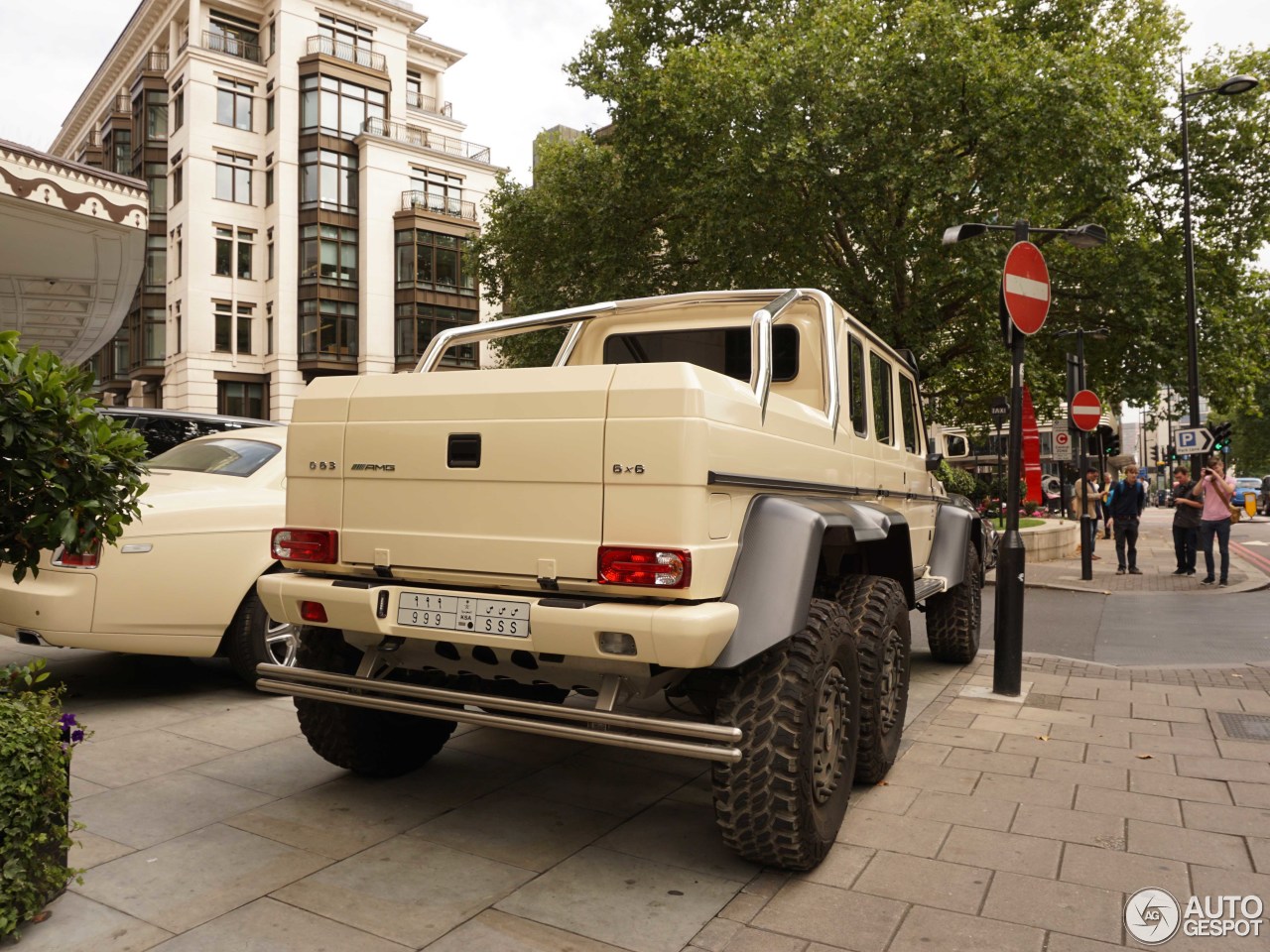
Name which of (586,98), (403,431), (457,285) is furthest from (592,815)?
(457,285)

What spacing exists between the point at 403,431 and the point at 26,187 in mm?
7648

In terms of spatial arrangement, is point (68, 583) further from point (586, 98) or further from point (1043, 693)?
point (586, 98)

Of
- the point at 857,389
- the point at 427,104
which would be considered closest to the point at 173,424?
the point at 857,389

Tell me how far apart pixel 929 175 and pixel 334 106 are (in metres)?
28.6

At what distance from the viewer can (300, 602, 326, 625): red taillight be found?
3.77 meters

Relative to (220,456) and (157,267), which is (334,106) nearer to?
(157,267)

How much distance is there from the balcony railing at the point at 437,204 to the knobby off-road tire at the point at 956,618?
35801 mm

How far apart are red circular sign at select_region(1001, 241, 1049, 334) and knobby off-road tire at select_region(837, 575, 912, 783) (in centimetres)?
286

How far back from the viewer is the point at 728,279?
21.1m

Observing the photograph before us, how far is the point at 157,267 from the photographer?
41.0 m

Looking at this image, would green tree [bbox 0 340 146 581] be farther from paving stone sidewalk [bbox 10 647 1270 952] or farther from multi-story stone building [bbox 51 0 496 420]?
multi-story stone building [bbox 51 0 496 420]

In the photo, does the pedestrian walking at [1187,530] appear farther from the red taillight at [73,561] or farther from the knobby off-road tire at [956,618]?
the red taillight at [73,561]

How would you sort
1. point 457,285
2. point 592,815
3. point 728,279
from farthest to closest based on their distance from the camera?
point 457,285
point 728,279
point 592,815

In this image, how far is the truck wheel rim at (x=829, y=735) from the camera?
3.69 m
